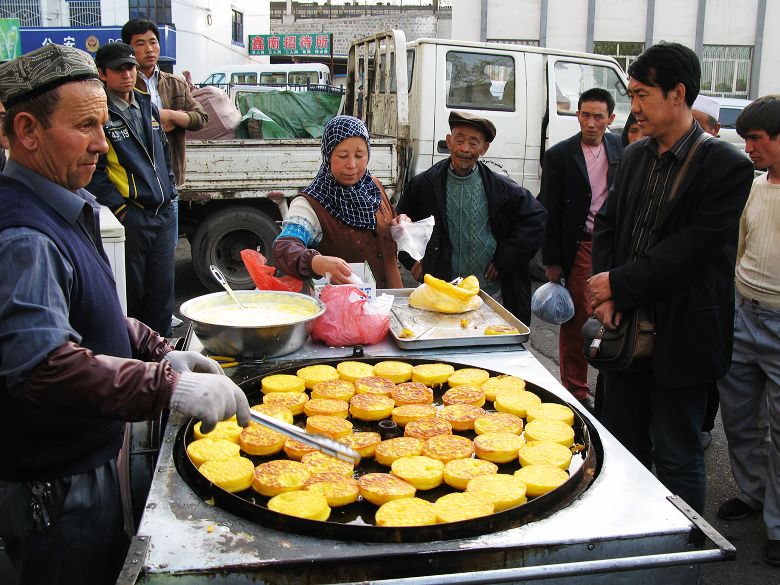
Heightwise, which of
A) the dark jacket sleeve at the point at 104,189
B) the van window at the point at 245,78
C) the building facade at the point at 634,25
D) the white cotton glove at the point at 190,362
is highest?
the building facade at the point at 634,25

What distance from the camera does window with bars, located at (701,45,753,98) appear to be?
81.0 ft

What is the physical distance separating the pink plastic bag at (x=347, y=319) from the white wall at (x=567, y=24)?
78.0 feet

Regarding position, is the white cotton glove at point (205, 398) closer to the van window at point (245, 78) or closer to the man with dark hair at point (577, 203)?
the man with dark hair at point (577, 203)

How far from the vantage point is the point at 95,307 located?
5.27 ft

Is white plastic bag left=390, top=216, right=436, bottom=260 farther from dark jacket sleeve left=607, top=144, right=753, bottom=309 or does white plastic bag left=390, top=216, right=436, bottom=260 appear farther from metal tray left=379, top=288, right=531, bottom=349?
dark jacket sleeve left=607, top=144, right=753, bottom=309

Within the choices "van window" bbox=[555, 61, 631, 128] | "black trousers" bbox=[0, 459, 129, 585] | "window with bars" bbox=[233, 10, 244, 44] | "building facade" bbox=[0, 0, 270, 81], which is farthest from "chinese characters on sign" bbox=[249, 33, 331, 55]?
"black trousers" bbox=[0, 459, 129, 585]

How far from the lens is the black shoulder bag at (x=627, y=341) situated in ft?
8.54

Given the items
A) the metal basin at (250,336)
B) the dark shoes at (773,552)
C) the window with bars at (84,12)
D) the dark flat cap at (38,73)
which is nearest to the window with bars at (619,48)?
the window with bars at (84,12)

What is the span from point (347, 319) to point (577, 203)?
2.50 metres

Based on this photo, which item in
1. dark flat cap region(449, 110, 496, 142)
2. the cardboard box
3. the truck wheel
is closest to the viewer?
the cardboard box

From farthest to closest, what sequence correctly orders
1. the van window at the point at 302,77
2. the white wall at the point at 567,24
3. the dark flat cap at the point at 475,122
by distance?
1. the white wall at the point at 567,24
2. the van window at the point at 302,77
3. the dark flat cap at the point at 475,122

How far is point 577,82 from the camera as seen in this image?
7.52 meters

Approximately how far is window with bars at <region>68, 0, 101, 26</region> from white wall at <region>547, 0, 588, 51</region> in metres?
17.3

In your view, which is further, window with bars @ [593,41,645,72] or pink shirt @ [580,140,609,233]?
window with bars @ [593,41,645,72]
